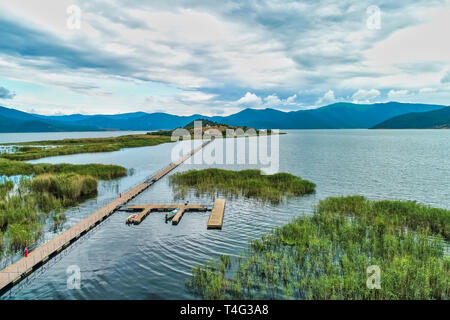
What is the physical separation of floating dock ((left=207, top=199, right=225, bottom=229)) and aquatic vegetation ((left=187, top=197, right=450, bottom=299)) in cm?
524

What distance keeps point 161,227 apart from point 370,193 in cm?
3057

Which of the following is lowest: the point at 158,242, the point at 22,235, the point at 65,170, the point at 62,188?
the point at 158,242

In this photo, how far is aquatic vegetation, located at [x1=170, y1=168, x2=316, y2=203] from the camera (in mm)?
38656

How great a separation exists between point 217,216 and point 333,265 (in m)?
13.6

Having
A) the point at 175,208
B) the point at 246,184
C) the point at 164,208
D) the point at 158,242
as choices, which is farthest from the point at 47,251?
the point at 246,184

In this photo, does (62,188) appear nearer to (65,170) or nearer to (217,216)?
(65,170)

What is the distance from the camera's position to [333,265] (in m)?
17.6

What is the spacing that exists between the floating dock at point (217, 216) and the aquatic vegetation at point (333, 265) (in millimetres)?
5244

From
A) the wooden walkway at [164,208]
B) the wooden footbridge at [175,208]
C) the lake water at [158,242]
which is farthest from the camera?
the wooden walkway at [164,208]

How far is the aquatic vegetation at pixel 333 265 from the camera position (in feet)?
47.6

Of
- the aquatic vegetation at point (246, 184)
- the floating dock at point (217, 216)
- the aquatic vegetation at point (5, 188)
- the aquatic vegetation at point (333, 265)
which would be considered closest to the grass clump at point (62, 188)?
the aquatic vegetation at point (5, 188)

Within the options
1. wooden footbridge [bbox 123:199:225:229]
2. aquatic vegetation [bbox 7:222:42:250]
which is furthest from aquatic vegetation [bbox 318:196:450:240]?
aquatic vegetation [bbox 7:222:42:250]

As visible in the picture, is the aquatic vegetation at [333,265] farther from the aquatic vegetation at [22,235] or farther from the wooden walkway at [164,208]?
the aquatic vegetation at [22,235]

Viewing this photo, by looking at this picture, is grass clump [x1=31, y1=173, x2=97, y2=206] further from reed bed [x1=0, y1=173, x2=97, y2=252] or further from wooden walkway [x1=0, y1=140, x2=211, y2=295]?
wooden walkway [x1=0, y1=140, x2=211, y2=295]
